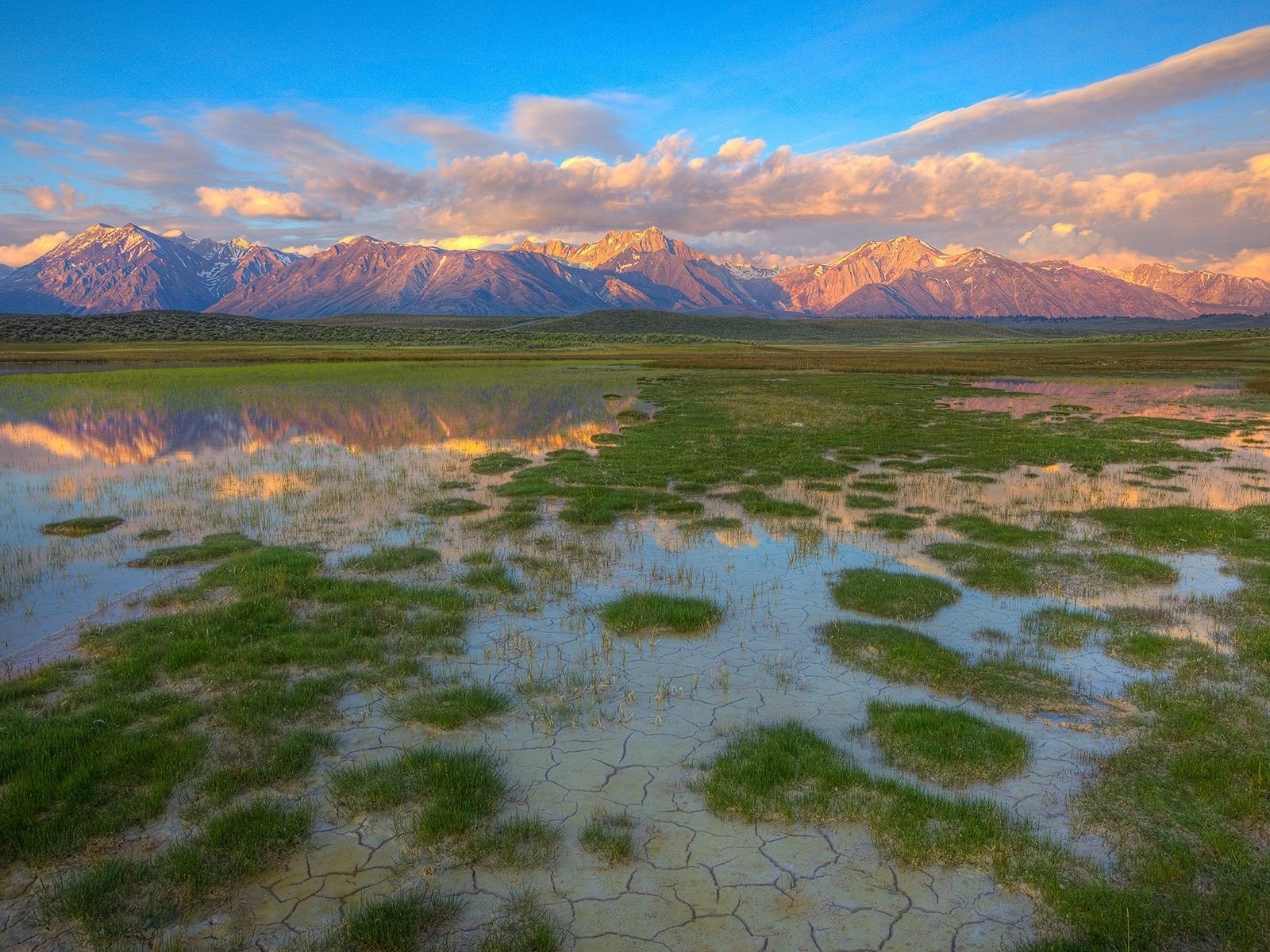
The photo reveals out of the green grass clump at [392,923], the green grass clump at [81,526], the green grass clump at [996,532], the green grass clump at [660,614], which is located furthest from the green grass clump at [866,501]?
the green grass clump at [81,526]

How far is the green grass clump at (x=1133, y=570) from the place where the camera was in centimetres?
1465

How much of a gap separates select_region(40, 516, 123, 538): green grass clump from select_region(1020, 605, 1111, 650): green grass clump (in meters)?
21.1

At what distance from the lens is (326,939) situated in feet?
18.8

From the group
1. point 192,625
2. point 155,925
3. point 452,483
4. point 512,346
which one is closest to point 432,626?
point 192,625

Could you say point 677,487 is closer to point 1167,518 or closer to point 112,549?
point 1167,518

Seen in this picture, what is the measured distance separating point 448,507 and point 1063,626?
15.4m

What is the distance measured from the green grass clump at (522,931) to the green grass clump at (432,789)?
1.14 m

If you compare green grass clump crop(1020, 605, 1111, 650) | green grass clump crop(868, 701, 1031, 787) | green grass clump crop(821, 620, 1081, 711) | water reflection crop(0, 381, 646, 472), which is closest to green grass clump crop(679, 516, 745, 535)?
green grass clump crop(821, 620, 1081, 711)

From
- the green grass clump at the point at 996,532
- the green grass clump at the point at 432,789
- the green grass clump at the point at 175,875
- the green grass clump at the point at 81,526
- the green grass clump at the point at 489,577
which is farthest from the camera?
the green grass clump at the point at 81,526

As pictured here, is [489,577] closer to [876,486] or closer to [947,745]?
[947,745]

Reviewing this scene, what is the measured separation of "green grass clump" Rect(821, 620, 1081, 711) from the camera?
9.88 m

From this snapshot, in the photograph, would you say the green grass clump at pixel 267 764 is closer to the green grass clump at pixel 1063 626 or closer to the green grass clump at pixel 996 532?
the green grass clump at pixel 1063 626

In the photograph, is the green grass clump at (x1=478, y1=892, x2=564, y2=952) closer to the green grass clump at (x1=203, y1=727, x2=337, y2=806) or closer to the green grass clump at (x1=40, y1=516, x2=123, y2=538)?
the green grass clump at (x1=203, y1=727, x2=337, y2=806)

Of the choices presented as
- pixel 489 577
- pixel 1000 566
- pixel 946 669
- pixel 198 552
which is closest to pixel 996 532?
pixel 1000 566
